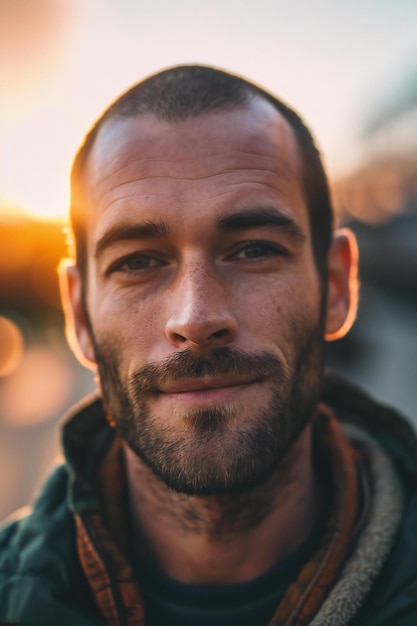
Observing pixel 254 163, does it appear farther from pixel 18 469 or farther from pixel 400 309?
pixel 400 309

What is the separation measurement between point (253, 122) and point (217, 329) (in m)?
0.87

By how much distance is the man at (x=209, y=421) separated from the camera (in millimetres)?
1926

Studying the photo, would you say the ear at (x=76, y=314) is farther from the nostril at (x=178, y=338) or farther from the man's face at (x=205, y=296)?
the nostril at (x=178, y=338)

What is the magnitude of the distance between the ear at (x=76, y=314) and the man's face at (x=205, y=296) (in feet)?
0.43

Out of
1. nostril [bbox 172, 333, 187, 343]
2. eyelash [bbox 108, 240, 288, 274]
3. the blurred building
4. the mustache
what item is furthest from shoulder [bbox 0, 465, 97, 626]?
the blurred building

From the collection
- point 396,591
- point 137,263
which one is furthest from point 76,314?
point 396,591

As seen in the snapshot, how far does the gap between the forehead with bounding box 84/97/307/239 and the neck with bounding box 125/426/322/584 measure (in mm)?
992

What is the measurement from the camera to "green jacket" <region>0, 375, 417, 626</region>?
1.84 meters

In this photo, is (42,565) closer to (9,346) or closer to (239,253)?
(239,253)

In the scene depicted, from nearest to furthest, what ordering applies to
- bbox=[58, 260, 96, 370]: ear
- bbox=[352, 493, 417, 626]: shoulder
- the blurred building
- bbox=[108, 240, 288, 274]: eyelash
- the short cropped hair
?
1. bbox=[352, 493, 417, 626]: shoulder
2. bbox=[108, 240, 288, 274]: eyelash
3. the short cropped hair
4. bbox=[58, 260, 96, 370]: ear
5. the blurred building

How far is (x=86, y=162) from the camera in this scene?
2516 millimetres

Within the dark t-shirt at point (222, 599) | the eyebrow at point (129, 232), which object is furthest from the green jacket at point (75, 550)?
the eyebrow at point (129, 232)

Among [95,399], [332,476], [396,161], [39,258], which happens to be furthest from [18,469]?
[396,161]

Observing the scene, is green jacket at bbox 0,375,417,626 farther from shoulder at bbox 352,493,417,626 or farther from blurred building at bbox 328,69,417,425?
blurred building at bbox 328,69,417,425
